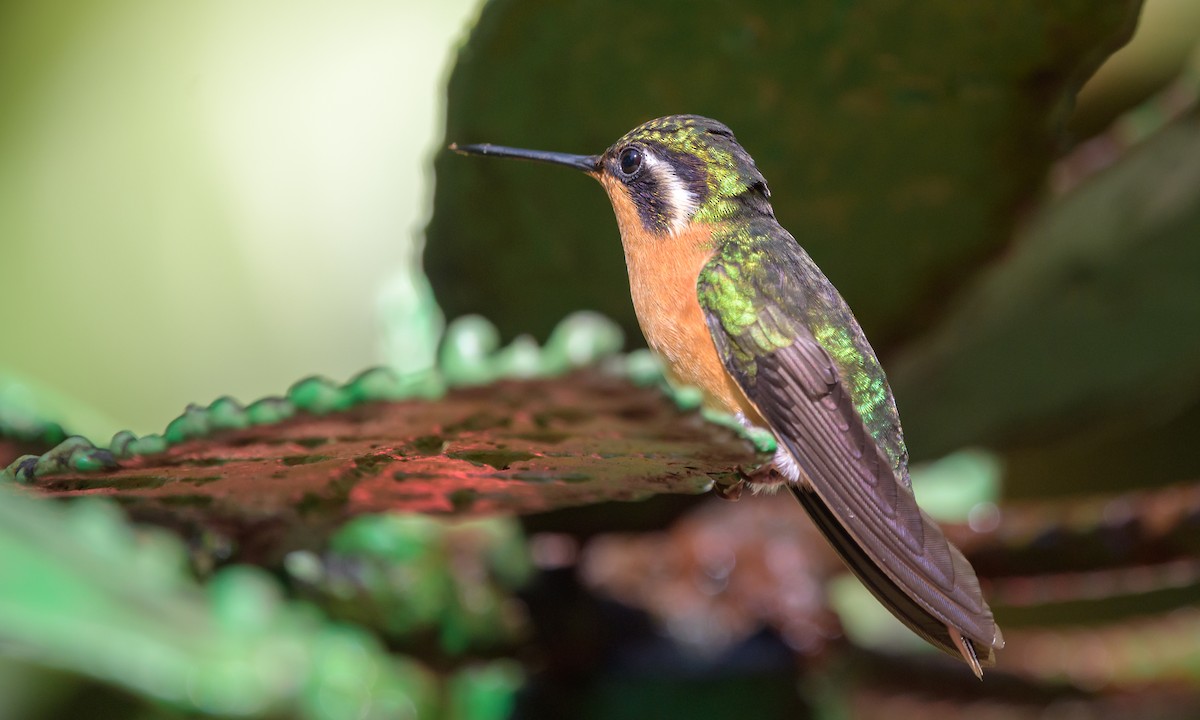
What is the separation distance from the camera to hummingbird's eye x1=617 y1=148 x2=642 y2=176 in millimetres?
1049

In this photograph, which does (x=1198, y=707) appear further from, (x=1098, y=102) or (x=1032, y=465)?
(x=1098, y=102)

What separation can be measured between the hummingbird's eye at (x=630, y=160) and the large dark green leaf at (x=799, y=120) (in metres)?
0.11

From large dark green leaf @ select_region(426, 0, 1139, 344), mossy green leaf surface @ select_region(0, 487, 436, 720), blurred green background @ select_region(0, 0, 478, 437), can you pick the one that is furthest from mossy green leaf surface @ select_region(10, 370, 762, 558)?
blurred green background @ select_region(0, 0, 478, 437)

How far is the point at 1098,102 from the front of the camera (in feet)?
7.24

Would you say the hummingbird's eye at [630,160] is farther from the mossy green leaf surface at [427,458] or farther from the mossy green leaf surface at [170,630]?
the mossy green leaf surface at [170,630]

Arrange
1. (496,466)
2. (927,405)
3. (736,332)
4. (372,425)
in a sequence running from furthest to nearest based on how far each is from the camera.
Answer: (927,405), (736,332), (496,466), (372,425)

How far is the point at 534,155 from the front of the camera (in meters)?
0.99

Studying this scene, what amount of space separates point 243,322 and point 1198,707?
1427mm

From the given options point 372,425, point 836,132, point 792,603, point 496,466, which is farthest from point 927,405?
point 372,425

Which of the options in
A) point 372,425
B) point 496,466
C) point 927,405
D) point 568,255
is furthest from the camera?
point 927,405

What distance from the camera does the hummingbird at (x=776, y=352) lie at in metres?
0.85

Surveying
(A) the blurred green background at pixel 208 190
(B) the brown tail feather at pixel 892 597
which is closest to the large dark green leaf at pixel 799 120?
(A) the blurred green background at pixel 208 190

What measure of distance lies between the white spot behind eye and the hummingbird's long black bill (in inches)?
2.0

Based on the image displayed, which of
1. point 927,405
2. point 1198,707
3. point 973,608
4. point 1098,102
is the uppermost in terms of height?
point 1098,102
